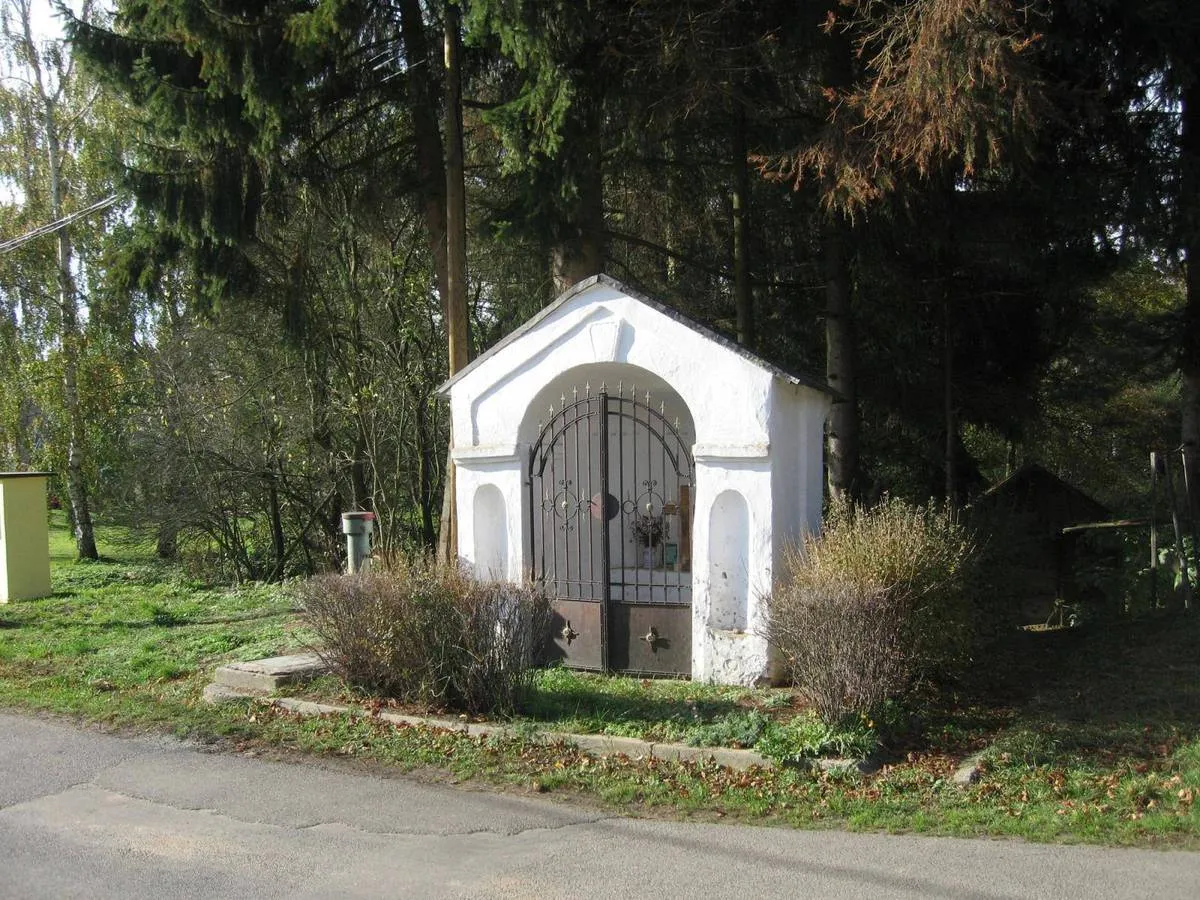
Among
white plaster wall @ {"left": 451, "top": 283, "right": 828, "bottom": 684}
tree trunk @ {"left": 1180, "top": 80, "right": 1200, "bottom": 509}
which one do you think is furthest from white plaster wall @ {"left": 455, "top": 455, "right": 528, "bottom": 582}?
tree trunk @ {"left": 1180, "top": 80, "right": 1200, "bottom": 509}

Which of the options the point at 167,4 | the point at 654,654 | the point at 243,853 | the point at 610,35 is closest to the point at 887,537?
the point at 654,654

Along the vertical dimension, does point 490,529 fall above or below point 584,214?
below

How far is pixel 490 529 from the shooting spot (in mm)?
9734

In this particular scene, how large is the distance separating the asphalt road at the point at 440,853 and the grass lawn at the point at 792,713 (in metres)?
0.36

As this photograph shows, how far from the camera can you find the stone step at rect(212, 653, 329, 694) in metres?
8.54

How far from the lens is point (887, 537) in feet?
23.7

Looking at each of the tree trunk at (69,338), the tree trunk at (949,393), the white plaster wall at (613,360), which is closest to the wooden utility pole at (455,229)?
the white plaster wall at (613,360)

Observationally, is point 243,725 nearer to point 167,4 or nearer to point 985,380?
point 167,4

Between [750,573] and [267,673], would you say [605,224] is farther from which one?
[267,673]

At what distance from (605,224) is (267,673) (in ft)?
25.1

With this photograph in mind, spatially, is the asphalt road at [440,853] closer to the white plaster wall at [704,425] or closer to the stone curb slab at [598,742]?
the stone curb slab at [598,742]

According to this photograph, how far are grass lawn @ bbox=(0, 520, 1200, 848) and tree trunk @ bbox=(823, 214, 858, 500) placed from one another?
2731 millimetres

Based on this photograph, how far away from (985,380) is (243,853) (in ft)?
38.2

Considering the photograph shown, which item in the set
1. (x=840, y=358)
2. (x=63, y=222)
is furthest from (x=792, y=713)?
(x=63, y=222)
